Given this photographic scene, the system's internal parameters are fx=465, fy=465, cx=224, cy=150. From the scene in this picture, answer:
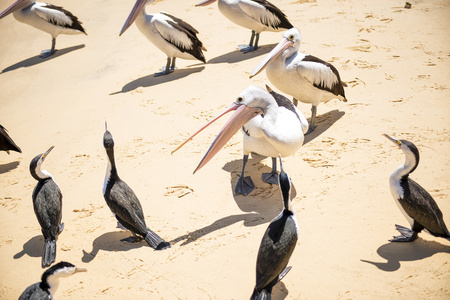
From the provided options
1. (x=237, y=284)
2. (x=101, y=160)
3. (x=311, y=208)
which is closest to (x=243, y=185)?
(x=311, y=208)

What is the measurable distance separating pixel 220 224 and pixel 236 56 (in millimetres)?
4595

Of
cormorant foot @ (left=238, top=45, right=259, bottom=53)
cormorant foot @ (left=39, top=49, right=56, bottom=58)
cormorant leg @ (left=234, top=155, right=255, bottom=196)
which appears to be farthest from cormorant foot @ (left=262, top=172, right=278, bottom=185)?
cormorant foot @ (left=39, top=49, right=56, bottom=58)

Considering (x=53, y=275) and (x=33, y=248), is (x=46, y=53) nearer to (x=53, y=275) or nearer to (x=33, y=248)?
(x=33, y=248)

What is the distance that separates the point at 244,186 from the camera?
5.18 m

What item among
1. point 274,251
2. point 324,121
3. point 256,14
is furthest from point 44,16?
point 274,251

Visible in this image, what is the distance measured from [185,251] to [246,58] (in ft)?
15.8

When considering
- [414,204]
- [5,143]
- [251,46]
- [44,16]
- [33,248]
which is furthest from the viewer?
[44,16]

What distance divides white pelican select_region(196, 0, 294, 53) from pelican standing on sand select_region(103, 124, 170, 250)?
4.66m

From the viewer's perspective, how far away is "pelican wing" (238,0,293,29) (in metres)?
8.30

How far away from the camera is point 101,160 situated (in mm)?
6242

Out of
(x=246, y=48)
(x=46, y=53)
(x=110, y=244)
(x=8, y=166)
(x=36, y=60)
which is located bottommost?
(x=8, y=166)

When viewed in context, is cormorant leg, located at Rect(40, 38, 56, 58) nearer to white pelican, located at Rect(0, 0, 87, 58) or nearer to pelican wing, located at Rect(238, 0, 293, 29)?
white pelican, located at Rect(0, 0, 87, 58)

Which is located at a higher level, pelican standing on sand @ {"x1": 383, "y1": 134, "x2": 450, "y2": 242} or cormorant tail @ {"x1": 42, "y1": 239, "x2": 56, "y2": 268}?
pelican standing on sand @ {"x1": 383, "y1": 134, "x2": 450, "y2": 242}

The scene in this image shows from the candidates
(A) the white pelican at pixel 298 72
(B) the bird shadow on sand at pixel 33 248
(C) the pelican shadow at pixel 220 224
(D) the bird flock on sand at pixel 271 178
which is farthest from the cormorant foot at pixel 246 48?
(B) the bird shadow on sand at pixel 33 248
